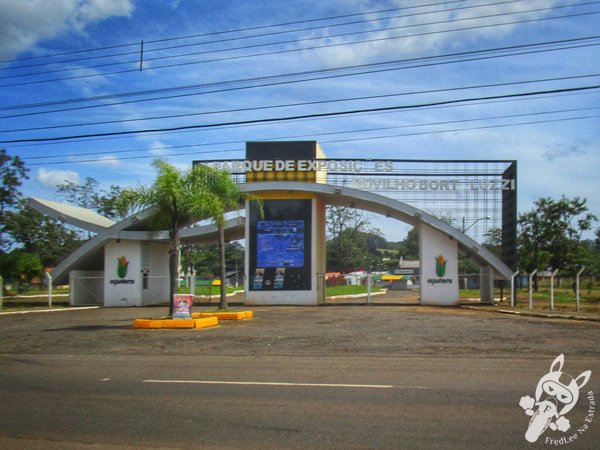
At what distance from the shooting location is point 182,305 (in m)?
20.0

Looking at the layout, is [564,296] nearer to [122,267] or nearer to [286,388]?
[122,267]

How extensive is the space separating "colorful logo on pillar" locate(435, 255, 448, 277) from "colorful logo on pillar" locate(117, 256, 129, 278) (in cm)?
1752

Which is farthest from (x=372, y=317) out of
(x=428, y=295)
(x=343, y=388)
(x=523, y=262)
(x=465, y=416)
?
(x=523, y=262)

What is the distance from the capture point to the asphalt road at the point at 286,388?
262 inches

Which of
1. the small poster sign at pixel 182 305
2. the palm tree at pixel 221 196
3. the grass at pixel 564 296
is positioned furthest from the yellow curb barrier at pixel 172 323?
the grass at pixel 564 296

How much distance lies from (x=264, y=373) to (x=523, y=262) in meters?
43.7

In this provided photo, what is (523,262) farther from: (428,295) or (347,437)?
(347,437)

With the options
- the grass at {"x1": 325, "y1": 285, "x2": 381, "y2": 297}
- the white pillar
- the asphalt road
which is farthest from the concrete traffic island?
the grass at {"x1": 325, "y1": 285, "x2": 381, "y2": 297}

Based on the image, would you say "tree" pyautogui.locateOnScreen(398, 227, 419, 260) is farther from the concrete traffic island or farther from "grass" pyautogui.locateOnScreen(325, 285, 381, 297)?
the concrete traffic island
